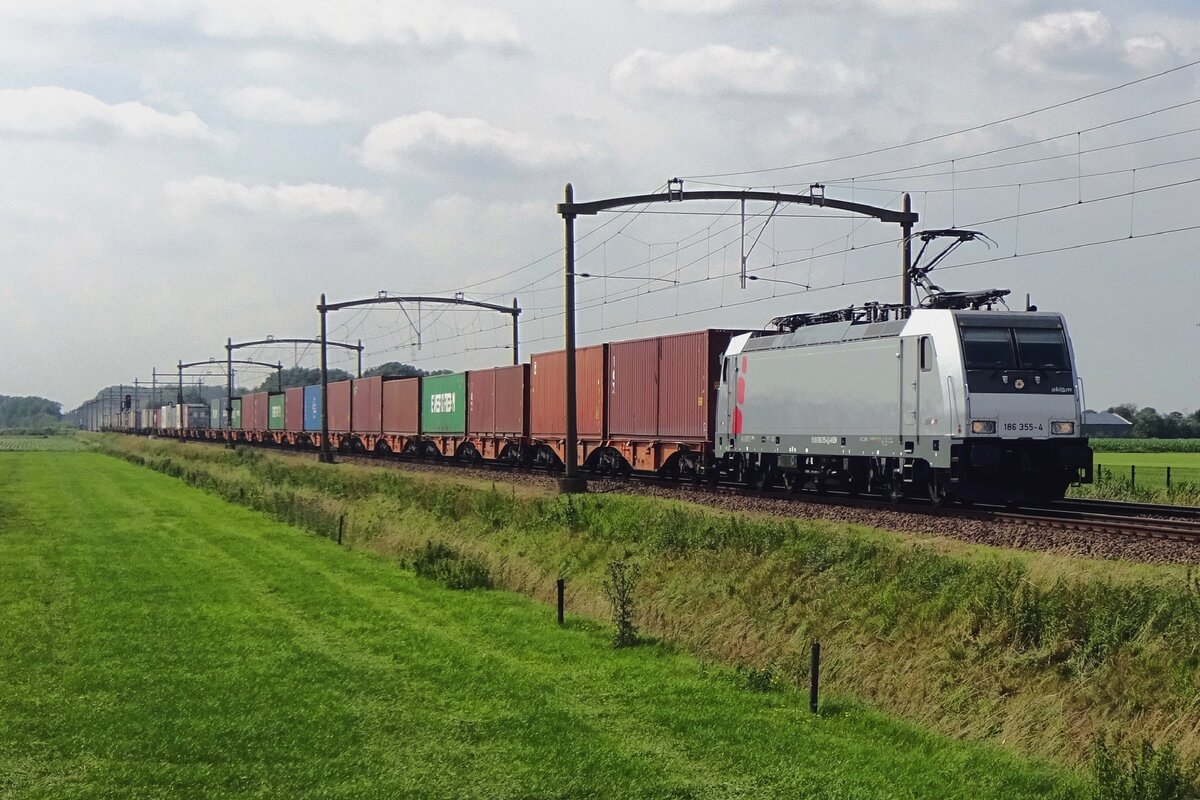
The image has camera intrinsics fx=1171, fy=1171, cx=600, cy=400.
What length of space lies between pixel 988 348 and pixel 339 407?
1963 inches

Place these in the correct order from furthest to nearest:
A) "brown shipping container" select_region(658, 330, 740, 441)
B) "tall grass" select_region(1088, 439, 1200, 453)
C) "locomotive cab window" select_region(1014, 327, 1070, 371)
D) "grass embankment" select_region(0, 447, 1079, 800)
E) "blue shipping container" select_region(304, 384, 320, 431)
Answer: "tall grass" select_region(1088, 439, 1200, 453) → "blue shipping container" select_region(304, 384, 320, 431) → "brown shipping container" select_region(658, 330, 740, 441) → "locomotive cab window" select_region(1014, 327, 1070, 371) → "grass embankment" select_region(0, 447, 1079, 800)

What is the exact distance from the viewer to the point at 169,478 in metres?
49.5

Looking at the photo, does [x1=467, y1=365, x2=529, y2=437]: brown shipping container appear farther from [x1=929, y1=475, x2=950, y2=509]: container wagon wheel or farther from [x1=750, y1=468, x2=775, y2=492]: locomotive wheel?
[x1=929, y1=475, x2=950, y2=509]: container wagon wheel

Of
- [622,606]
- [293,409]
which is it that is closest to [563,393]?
[622,606]

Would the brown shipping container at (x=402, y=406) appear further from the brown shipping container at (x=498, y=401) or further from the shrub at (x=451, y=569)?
the shrub at (x=451, y=569)

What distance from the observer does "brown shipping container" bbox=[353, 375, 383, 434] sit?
59.1 meters

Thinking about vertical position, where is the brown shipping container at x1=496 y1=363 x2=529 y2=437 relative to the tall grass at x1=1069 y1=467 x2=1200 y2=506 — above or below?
above

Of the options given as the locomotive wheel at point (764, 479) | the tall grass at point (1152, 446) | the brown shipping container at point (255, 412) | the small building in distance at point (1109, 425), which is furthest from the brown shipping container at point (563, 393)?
the small building in distance at point (1109, 425)

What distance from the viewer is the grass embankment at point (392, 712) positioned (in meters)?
8.98

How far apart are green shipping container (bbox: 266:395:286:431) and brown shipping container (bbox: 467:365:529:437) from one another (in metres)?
34.8

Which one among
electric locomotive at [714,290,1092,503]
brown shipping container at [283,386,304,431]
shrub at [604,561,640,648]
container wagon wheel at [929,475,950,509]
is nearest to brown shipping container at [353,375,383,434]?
brown shipping container at [283,386,304,431]

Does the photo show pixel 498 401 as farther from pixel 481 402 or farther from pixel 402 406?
pixel 402 406

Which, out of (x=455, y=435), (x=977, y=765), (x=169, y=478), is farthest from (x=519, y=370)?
(x=977, y=765)

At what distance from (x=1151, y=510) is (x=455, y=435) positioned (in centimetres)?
3128
